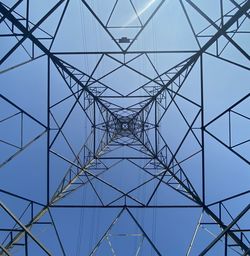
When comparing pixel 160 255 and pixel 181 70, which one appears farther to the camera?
pixel 181 70

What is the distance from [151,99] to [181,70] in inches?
246

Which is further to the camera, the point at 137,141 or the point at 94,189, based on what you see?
the point at 137,141

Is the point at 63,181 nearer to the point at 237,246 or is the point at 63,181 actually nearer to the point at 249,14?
the point at 237,246

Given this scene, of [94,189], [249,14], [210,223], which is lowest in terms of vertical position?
[210,223]

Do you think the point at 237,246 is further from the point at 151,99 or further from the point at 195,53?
the point at 151,99

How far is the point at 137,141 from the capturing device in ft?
76.0

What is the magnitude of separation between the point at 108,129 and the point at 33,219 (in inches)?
516

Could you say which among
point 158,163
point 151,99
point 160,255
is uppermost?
point 151,99

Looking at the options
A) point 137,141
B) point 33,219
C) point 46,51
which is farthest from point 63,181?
point 137,141

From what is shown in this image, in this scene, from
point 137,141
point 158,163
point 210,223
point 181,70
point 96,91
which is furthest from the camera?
point 137,141

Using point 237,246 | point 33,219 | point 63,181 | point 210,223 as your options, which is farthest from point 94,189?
point 237,246

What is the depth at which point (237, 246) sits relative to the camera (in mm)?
9914

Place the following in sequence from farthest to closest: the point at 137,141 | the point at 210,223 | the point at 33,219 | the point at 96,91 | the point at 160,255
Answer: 1. the point at 137,141
2. the point at 96,91
3. the point at 210,223
4. the point at 33,219
5. the point at 160,255

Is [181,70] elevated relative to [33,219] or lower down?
elevated
